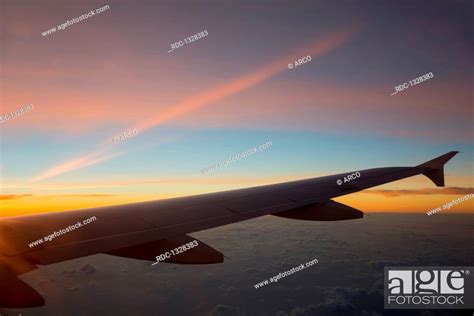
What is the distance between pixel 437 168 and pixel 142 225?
9.77 metres

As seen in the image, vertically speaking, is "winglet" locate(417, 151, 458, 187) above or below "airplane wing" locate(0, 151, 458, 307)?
above

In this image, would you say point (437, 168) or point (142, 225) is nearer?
point (142, 225)

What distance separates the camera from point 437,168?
34.0ft

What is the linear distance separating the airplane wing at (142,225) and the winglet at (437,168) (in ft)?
11.2

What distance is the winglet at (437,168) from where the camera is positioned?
1030cm

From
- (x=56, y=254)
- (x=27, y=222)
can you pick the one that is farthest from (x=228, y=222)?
(x=27, y=222)

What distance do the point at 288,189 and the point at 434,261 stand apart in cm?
21497

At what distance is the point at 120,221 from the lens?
5.07 m

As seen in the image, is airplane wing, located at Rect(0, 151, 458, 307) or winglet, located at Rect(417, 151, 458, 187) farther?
winglet, located at Rect(417, 151, 458, 187)

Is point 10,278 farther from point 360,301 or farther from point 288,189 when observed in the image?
point 360,301

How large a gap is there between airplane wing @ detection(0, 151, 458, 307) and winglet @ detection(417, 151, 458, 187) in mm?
3427

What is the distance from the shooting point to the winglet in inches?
405

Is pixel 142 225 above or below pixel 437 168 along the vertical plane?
below

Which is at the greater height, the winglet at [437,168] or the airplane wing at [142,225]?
the winglet at [437,168]
